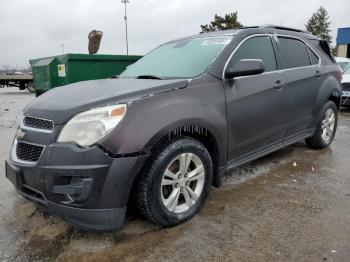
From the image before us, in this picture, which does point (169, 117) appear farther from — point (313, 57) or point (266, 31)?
point (313, 57)

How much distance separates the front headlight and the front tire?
43 centimetres

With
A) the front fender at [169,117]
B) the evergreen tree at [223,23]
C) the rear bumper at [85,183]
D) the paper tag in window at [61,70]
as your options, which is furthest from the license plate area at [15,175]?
the evergreen tree at [223,23]

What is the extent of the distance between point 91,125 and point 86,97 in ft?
1.15

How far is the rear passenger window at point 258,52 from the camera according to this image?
3590mm

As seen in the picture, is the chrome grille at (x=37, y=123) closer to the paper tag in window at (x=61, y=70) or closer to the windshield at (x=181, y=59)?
the windshield at (x=181, y=59)

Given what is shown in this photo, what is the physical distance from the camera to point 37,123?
8.97 ft

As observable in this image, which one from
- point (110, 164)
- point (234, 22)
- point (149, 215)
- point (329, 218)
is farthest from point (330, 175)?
point (234, 22)

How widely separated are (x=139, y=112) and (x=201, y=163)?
31.0 inches

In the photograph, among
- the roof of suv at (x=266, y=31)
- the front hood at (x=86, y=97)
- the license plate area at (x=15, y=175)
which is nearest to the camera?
the front hood at (x=86, y=97)

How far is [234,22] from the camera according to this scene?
131ft

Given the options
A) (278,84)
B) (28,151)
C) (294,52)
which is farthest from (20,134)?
(294,52)

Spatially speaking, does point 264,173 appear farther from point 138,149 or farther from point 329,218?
point 138,149

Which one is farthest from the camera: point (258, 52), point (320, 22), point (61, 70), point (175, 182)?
point (320, 22)

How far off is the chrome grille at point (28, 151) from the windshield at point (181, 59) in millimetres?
1370
